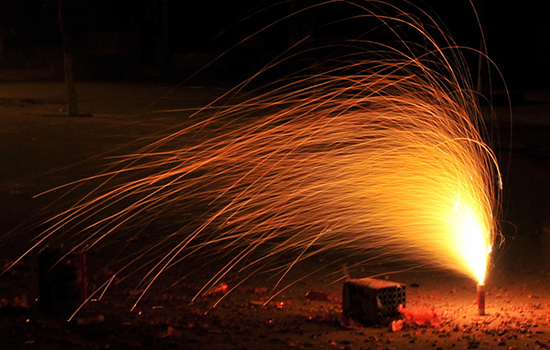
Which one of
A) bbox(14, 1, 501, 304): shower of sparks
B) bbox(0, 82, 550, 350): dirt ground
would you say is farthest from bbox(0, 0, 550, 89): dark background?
bbox(0, 82, 550, 350): dirt ground

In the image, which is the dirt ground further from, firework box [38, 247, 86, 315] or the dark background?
the dark background

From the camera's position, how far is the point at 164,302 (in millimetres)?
5539

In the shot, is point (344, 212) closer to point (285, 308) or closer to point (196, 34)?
point (285, 308)

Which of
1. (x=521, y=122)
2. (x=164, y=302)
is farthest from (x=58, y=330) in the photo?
(x=521, y=122)

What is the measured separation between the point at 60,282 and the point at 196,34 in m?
36.9

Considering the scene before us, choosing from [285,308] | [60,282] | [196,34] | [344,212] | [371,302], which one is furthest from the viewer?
[196,34]

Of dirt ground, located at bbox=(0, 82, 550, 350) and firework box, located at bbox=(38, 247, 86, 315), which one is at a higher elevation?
firework box, located at bbox=(38, 247, 86, 315)

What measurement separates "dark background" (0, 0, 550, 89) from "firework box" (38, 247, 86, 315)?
67.4 ft

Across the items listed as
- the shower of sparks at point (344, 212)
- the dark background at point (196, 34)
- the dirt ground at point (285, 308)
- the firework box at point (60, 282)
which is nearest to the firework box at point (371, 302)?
the dirt ground at point (285, 308)

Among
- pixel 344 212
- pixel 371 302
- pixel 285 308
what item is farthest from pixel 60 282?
pixel 344 212

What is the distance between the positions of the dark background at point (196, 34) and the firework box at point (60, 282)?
2054 cm

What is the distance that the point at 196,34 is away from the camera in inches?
1612

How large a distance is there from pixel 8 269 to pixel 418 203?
4.15 meters

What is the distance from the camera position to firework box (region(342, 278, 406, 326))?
16.4 ft
